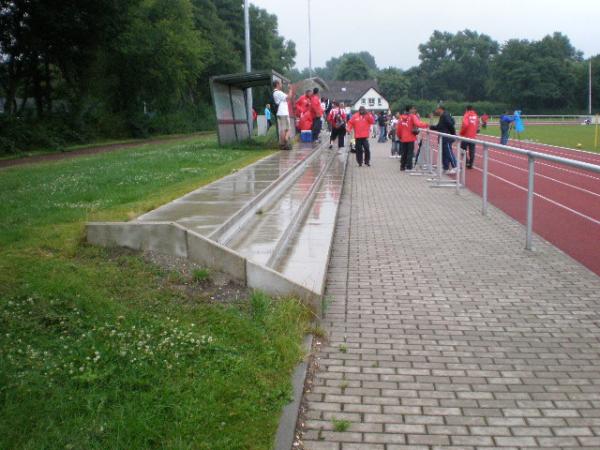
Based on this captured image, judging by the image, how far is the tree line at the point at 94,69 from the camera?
3053 cm

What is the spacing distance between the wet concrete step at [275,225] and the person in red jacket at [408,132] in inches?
203

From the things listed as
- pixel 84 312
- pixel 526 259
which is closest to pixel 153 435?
pixel 84 312

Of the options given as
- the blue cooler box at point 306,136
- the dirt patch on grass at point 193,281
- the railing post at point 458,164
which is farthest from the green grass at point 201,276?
the blue cooler box at point 306,136

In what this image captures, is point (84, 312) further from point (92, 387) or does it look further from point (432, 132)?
point (432, 132)

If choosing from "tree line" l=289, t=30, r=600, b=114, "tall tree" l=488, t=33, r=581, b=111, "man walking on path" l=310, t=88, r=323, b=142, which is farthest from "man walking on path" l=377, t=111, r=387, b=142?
"tall tree" l=488, t=33, r=581, b=111

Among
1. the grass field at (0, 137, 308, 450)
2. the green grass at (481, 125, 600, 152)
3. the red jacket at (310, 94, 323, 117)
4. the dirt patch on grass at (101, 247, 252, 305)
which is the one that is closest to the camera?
the grass field at (0, 137, 308, 450)

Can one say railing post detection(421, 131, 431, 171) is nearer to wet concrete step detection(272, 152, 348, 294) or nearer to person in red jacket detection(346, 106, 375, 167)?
person in red jacket detection(346, 106, 375, 167)

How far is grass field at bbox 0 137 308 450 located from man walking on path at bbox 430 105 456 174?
34.9ft

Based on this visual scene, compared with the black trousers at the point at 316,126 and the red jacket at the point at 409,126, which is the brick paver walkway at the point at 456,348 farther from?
the black trousers at the point at 316,126

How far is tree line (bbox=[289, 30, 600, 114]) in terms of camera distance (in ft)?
294

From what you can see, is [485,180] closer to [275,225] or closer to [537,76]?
[275,225]

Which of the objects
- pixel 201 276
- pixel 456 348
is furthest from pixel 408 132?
pixel 456 348

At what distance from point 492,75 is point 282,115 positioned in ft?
290

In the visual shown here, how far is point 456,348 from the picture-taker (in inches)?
201
